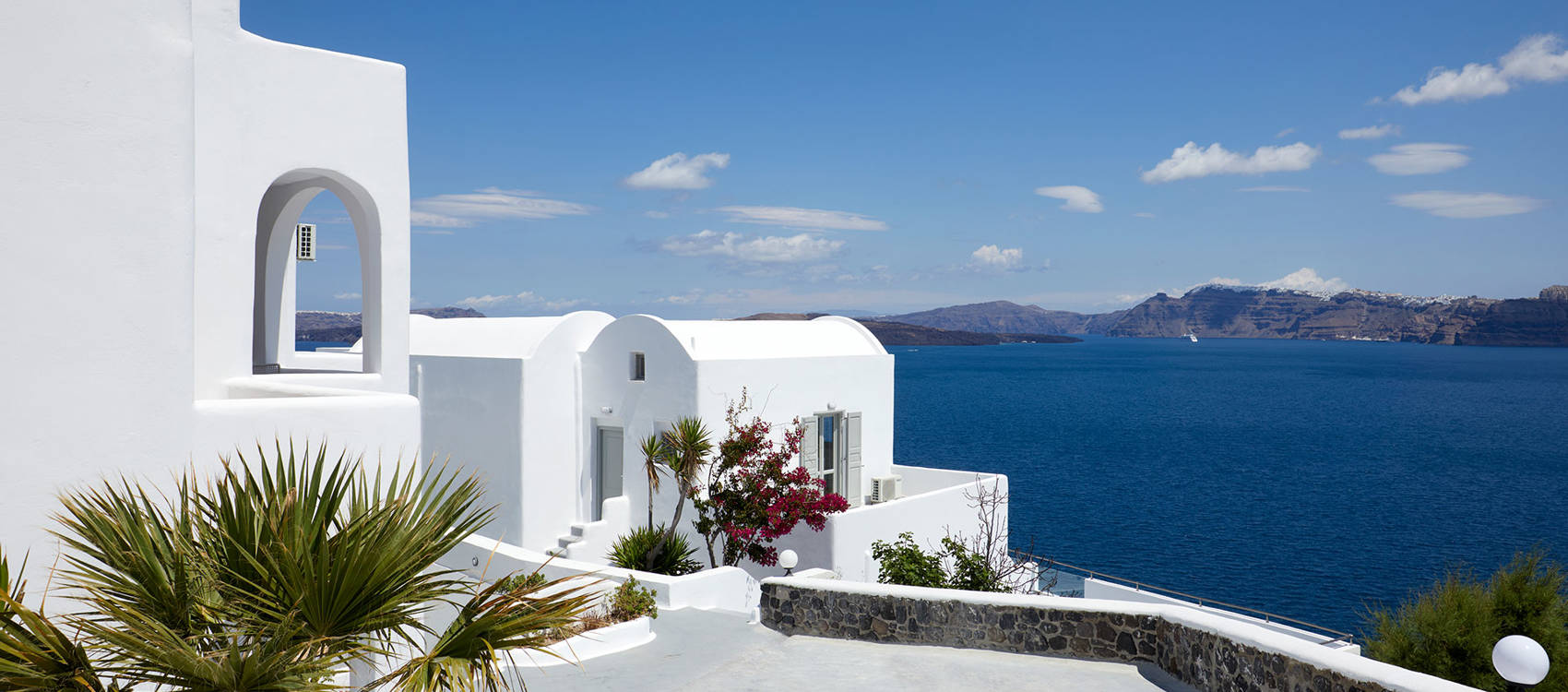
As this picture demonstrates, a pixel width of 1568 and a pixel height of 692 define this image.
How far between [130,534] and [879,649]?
718 cm

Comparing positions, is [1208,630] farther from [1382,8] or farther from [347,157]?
[1382,8]

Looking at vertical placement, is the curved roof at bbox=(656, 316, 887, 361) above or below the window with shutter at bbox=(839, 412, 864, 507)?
above

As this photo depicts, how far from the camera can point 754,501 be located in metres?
17.6

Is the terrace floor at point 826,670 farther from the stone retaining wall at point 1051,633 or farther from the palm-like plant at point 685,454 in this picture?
the palm-like plant at point 685,454

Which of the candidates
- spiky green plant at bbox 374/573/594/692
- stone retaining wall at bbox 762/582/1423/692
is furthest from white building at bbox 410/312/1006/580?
spiky green plant at bbox 374/573/594/692

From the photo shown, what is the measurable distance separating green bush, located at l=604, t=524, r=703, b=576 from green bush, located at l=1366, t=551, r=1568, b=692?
10823mm

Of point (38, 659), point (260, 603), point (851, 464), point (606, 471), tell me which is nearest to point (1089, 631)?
point (260, 603)

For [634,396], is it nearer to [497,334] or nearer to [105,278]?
[497,334]

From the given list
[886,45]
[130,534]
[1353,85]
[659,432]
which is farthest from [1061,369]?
[130,534]

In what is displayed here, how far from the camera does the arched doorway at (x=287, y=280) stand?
1149cm

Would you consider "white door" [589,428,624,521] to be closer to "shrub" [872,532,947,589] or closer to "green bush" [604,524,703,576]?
"green bush" [604,524,703,576]

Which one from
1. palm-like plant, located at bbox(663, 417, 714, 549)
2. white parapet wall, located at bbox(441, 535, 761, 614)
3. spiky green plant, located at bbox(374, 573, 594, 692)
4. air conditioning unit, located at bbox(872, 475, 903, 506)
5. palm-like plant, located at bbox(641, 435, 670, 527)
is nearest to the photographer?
spiky green plant, located at bbox(374, 573, 594, 692)

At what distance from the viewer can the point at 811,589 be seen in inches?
442

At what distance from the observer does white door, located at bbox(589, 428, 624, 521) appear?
2034 cm
